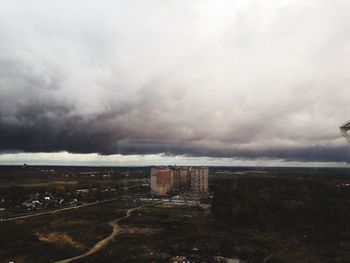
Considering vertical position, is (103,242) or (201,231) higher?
(201,231)

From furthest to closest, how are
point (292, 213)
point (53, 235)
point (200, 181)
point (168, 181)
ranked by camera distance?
point (200, 181)
point (168, 181)
point (292, 213)
point (53, 235)

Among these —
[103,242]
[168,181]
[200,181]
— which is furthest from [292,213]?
[168,181]

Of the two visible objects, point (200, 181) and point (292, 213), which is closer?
point (292, 213)

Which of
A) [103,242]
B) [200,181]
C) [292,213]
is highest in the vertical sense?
[200,181]

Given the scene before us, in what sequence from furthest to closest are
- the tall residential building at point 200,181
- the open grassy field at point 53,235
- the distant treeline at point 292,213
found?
the tall residential building at point 200,181
the distant treeline at point 292,213
the open grassy field at point 53,235

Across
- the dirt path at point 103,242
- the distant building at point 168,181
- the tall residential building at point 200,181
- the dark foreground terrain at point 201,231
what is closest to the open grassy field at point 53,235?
the dark foreground terrain at point 201,231

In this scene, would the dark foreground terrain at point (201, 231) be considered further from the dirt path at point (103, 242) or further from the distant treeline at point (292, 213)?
the dirt path at point (103, 242)

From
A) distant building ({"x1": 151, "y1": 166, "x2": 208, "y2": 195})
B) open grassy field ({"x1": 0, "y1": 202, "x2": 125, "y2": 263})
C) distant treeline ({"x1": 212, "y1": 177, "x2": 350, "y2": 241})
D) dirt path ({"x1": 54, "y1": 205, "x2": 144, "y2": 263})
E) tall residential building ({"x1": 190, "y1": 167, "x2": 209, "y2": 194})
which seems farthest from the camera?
tall residential building ({"x1": 190, "y1": 167, "x2": 209, "y2": 194})

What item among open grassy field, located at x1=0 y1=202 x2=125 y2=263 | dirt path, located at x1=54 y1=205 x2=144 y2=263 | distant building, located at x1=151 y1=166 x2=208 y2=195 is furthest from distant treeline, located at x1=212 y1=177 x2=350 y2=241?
distant building, located at x1=151 y1=166 x2=208 y2=195

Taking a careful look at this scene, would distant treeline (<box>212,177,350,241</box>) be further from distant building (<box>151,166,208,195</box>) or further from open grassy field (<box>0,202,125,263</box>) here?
distant building (<box>151,166,208,195</box>)

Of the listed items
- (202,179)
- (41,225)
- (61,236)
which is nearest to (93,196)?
(202,179)

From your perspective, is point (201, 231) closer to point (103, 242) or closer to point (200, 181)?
point (103, 242)

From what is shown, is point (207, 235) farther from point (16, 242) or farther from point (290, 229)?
point (16, 242)
